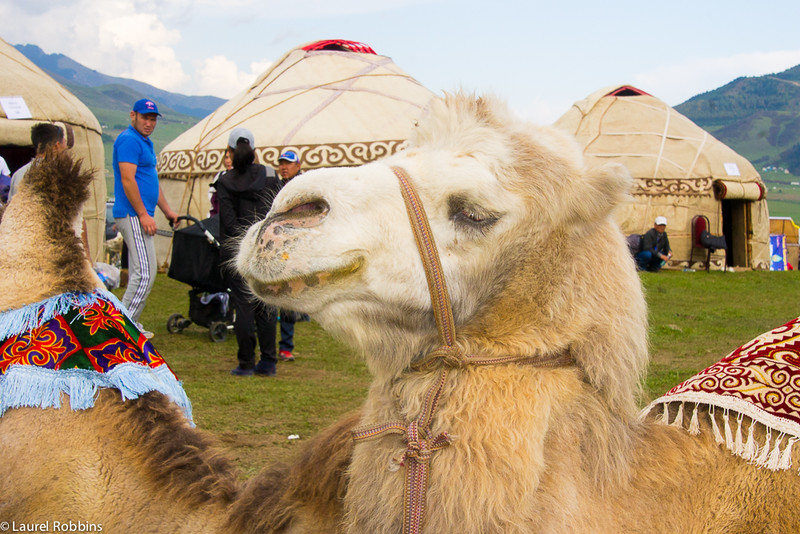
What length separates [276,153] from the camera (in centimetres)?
1261

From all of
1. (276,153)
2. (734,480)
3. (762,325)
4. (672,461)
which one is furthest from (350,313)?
(276,153)

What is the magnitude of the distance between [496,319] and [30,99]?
995 centimetres

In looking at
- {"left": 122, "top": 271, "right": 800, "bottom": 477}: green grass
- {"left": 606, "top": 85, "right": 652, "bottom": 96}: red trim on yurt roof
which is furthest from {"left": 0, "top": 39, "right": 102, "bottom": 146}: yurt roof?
{"left": 606, "top": 85, "right": 652, "bottom": 96}: red trim on yurt roof

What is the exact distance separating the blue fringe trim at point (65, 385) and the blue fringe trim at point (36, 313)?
0.42ft

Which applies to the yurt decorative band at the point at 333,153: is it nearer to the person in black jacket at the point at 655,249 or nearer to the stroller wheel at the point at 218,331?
the person in black jacket at the point at 655,249

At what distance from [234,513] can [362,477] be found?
1.31ft

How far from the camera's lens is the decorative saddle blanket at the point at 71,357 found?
6.38 ft

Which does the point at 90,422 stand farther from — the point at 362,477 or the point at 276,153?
the point at 276,153

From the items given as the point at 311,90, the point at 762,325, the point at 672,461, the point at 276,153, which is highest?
the point at 311,90

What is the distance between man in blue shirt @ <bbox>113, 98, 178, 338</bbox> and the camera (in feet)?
17.7

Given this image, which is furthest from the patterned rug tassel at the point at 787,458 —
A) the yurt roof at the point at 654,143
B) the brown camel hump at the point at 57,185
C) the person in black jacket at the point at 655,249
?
the yurt roof at the point at 654,143

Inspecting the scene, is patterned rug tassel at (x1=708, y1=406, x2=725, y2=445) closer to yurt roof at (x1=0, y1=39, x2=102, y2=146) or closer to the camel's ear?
the camel's ear

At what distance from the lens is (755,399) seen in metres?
1.85

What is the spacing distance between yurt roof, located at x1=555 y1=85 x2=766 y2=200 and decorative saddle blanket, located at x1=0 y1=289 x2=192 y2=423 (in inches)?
570
